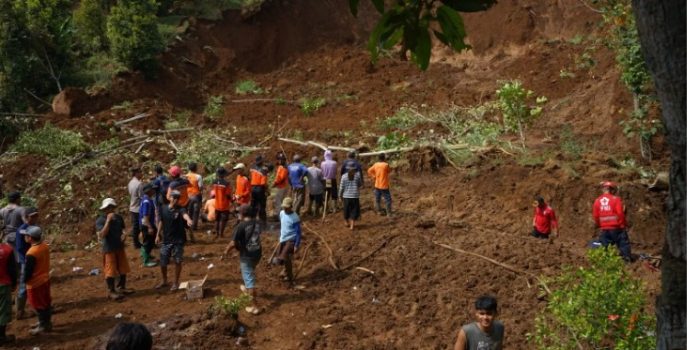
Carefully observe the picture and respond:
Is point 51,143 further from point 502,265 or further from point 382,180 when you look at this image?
point 502,265

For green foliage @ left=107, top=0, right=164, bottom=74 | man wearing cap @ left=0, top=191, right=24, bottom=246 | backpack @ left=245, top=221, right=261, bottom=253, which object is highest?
green foliage @ left=107, top=0, right=164, bottom=74

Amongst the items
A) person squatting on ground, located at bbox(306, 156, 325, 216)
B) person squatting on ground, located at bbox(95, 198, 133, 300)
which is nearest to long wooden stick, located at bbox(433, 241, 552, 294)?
person squatting on ground, located at bbox(306, 156, 325, 216)

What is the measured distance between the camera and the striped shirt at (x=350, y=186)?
11203 mm

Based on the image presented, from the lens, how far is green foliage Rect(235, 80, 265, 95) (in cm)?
2358

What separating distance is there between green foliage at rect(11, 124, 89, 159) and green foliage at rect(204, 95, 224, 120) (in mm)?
4906

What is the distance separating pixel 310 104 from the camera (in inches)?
841

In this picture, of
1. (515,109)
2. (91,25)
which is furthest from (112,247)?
(91,25)

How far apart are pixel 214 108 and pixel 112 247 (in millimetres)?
13607

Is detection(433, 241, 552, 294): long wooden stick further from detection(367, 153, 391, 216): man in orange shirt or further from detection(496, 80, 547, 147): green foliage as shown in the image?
detection(496, 80, 547, 147): green foliage

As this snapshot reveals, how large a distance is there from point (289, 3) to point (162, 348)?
22570 millimetres

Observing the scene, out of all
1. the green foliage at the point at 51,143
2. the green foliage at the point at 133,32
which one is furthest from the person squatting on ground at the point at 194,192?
the green foliage at the point at 133,32

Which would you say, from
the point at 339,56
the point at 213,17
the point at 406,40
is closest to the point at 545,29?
→ the point at 339,56

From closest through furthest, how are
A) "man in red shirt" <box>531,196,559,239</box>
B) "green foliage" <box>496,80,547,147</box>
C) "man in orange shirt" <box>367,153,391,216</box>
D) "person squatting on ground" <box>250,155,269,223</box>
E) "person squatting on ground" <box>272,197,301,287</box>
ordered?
"person squatting on ground" <box>272,197,301,287</box>
"man in red shirt" <box>531,196,559,239</box>
"person squatting on ground" <box>250,155,269,223</box>
"man in orange shirt" <box>367,153,391,216</box>
"green foliage" <box>496,80,547,147</box>

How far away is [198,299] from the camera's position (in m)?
8.58
